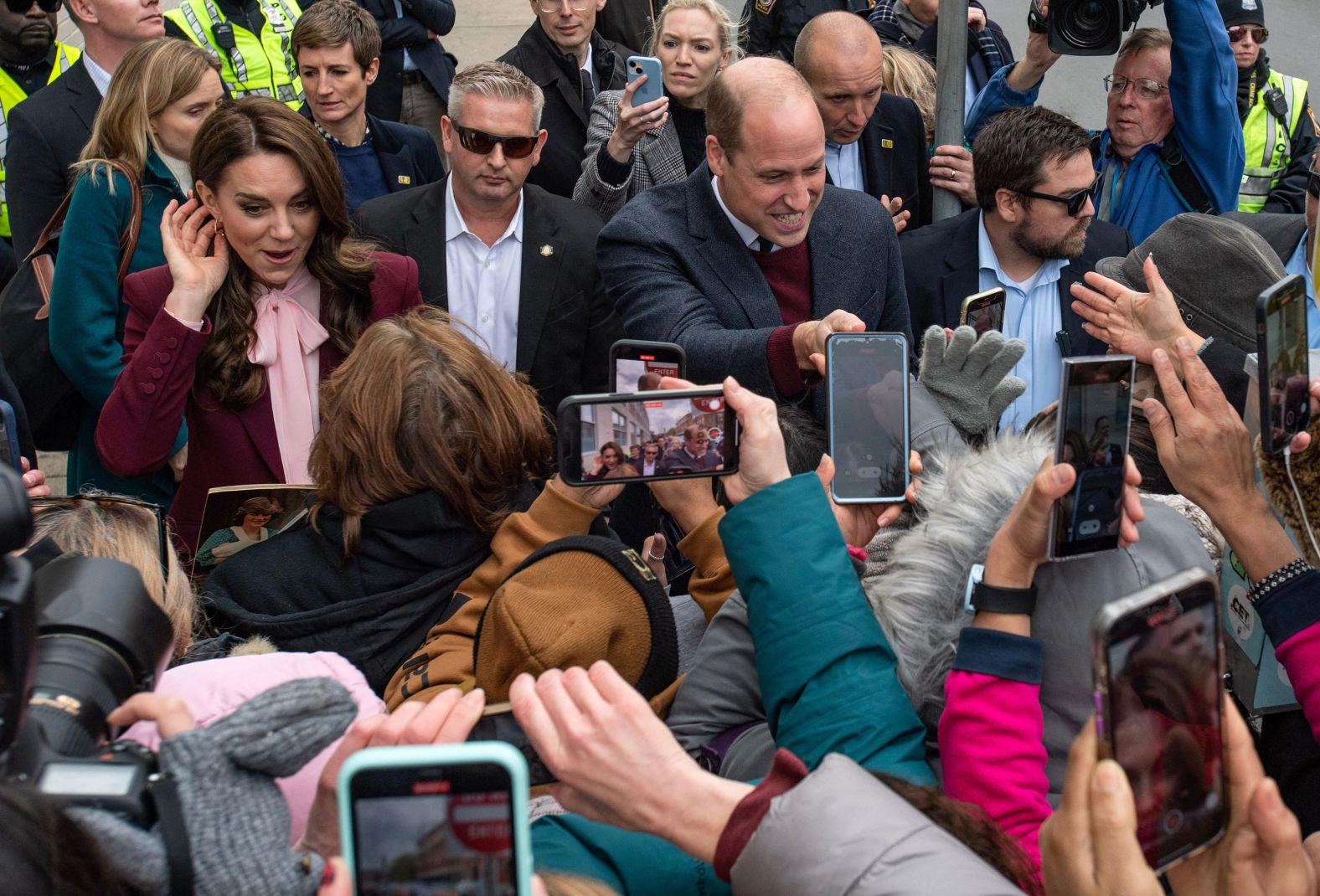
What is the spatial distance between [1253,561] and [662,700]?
3.09 feet

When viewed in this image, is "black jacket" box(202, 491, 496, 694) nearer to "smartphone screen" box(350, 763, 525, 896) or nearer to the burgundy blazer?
the burgundy blazer

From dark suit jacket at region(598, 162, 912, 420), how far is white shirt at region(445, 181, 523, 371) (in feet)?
1.57

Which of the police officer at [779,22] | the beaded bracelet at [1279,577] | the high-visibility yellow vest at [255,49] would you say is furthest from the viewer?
the police officer at [779,22]

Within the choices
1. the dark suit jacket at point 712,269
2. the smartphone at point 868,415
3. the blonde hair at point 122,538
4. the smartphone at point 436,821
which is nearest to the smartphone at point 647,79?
the dark suit jacket at point 712,269

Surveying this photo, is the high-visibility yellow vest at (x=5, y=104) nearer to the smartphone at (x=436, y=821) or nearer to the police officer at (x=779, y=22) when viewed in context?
the police officer at (x=779, y=22)

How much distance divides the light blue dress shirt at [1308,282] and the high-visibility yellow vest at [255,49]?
3.65m

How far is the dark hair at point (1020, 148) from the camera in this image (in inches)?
146

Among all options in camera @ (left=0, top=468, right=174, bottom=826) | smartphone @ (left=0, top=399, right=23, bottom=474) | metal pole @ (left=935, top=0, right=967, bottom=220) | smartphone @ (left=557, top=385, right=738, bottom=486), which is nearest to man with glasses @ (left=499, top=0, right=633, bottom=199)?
metal pole @ (left=935, top=0, right=967, bottom=220)

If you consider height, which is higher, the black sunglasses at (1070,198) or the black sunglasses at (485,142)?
the black sunglasses at (485,142)

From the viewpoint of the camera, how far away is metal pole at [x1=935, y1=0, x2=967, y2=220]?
3785 mm

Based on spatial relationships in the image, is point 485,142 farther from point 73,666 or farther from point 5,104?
point 73,666

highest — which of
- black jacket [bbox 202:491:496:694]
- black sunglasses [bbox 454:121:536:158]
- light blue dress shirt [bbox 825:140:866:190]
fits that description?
black sunglasses [bbox 454:121:536:158]

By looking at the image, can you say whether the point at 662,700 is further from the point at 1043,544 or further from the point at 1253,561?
the point at 1253,561

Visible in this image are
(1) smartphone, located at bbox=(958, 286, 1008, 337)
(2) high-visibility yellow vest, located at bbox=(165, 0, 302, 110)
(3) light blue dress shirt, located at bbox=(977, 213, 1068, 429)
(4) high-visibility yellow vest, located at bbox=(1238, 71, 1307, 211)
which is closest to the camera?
(1) smartphone, located at bbox=(958, 286, 1008, 337)
